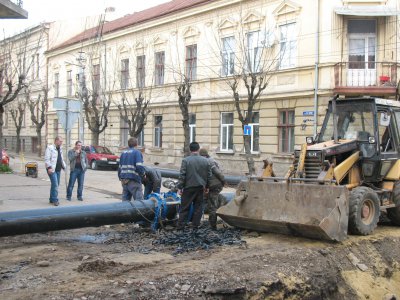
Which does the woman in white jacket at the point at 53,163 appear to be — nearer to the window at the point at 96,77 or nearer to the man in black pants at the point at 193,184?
the man in black pants at the point at 193,184

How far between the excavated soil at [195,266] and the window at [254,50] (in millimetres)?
13429

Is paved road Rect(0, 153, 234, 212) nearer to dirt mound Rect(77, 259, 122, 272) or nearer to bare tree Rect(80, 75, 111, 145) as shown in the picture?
dirt mound Rect(77, 259, 122, 272)

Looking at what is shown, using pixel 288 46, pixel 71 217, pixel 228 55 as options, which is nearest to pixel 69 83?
pixel 228 55

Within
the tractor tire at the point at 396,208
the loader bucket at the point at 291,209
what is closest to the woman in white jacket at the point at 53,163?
the loader bucket at the point at 291,209

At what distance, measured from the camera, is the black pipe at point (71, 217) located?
7137 mm

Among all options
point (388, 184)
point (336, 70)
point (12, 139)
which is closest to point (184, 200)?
point (388, 184)

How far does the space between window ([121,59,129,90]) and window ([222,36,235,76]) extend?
8926 mm

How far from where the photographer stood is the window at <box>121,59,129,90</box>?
30984 mm

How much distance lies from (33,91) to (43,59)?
3344 millimetres

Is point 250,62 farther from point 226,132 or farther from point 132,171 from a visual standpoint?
point 132,171

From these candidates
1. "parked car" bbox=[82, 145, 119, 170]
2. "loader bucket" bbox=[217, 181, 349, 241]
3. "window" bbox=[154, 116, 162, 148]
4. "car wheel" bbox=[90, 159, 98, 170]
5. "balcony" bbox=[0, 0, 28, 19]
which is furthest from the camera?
"window" bbox=[154, 116, 162, 148]

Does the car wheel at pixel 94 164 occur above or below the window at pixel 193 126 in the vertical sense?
below

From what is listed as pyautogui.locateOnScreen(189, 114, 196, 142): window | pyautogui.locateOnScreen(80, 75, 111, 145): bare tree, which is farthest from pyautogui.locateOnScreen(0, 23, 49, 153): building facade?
pyautogui.locateOnScreen(189, 114, 196, 142): window

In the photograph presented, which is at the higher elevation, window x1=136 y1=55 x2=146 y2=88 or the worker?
window x1=136 y1=55 x2=146 y2=88
